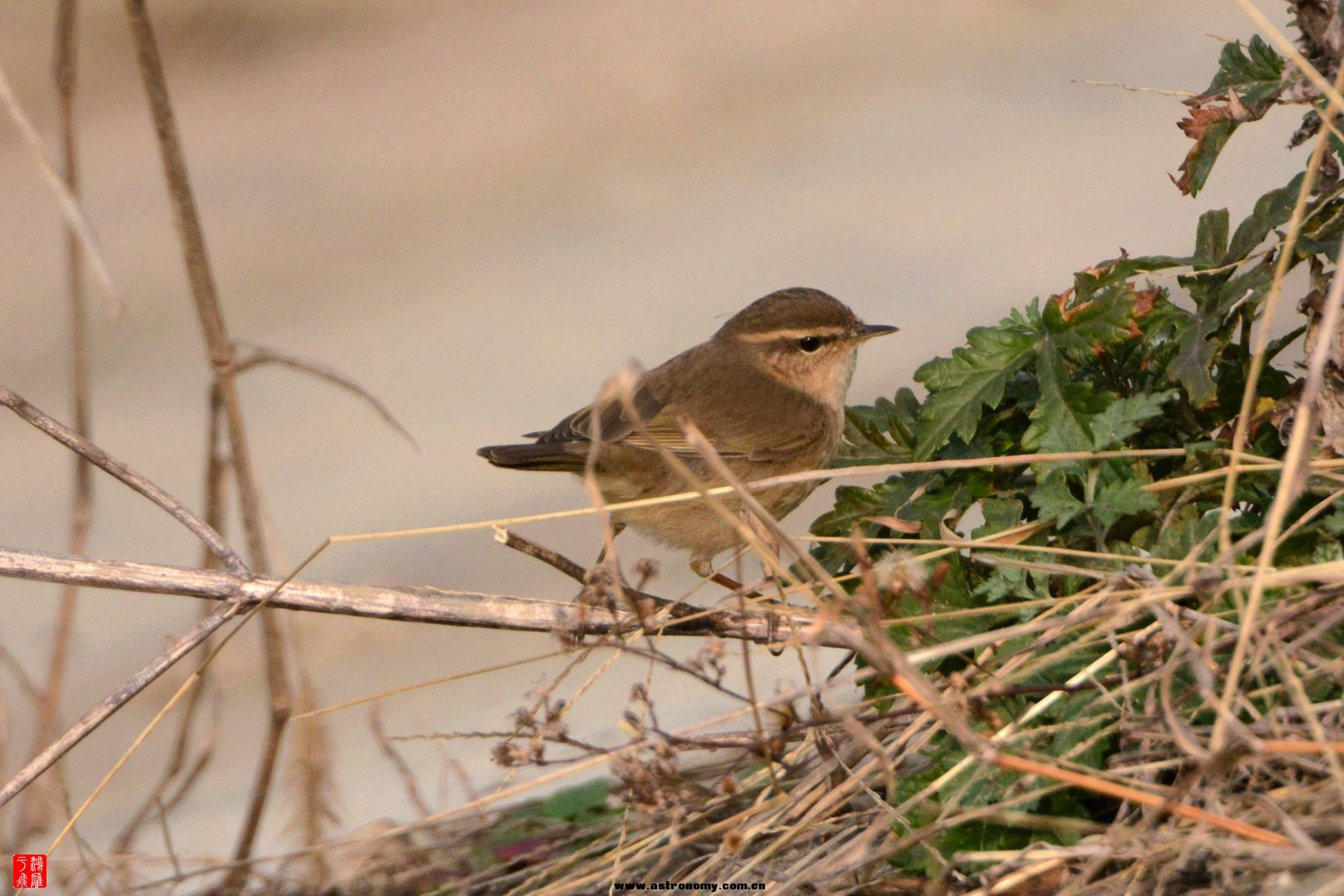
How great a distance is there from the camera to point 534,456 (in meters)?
3.78

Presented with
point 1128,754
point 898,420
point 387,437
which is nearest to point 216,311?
point 898,420

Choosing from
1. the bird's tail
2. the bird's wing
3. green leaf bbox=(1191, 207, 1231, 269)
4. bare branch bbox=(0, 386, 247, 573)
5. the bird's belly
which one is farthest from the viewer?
the bird's wing

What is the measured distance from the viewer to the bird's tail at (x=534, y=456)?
376cm

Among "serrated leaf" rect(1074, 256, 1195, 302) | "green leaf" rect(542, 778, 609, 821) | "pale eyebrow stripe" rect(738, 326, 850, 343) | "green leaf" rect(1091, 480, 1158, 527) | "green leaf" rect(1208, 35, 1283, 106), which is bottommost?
"green leaf" rect(542, 778, 609, 821)

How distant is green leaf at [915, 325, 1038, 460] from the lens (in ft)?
9.47

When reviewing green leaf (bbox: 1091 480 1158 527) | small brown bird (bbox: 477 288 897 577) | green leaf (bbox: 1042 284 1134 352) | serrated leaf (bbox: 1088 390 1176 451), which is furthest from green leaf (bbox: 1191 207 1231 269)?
small brown bird (bbox: 477 288 897 577)

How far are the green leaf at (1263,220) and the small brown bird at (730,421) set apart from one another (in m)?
1.07

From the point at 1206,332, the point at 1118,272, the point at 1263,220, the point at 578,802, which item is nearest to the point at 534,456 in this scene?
the point at 578,802

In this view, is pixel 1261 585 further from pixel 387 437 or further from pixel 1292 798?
pixel 387 437

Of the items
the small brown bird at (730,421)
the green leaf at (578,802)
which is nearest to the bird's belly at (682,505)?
the small brown bird at (730,421)

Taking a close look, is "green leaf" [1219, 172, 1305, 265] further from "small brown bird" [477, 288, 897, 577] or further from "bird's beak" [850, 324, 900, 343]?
"bird's beak" [850, 324, 900, 343]

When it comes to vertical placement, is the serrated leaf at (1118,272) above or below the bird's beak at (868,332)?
below

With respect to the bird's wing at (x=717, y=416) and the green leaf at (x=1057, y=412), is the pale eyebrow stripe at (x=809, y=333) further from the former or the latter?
the green leaf at (x=1057, y=412)

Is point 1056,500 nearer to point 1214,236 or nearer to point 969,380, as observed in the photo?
point 969,380
